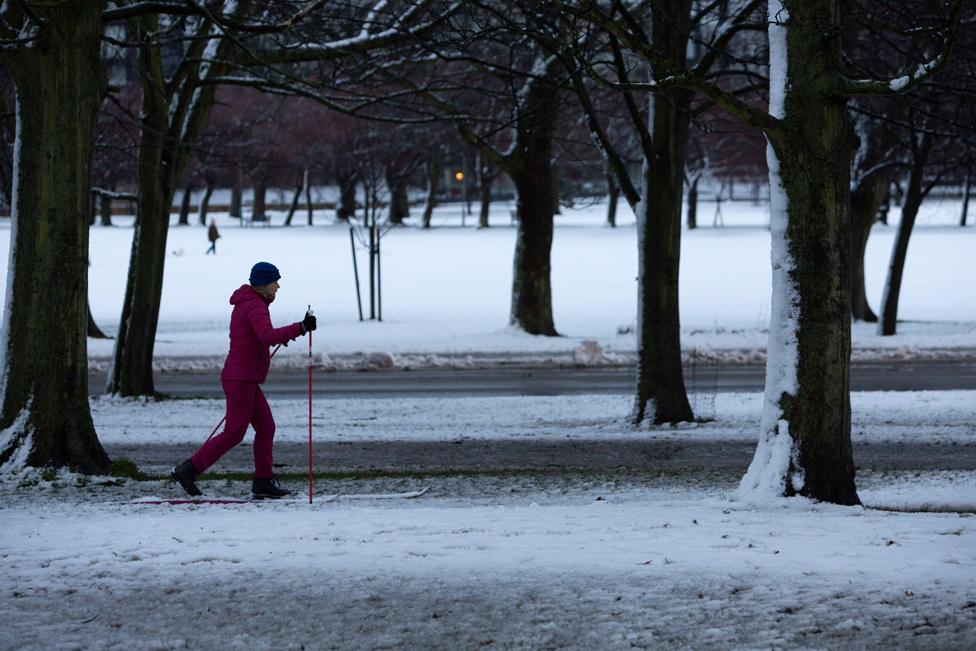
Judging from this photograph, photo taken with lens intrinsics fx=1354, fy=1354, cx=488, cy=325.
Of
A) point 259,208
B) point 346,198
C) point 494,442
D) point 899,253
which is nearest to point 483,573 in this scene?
point 494,442

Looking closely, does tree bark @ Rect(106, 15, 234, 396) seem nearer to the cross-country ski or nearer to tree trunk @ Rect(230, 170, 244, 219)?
the cross-country ski

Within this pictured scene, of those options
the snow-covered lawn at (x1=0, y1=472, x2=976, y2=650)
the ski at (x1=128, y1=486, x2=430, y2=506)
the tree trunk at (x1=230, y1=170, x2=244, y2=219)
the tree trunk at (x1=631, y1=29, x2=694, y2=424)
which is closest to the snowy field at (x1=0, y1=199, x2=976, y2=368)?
the tree trunk at (x1=230, y1=170, x2=244, y2=219)

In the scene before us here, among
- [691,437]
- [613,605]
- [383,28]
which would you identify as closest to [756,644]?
[613,605]

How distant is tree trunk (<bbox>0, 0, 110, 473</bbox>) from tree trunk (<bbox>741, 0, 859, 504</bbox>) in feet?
17.0

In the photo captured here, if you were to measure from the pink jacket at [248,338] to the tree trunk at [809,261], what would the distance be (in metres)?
3.30

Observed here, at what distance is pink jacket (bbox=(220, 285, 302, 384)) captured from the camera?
9.09 metres

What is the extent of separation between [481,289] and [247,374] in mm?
34741

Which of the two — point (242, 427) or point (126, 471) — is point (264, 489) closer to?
point (242, 427)

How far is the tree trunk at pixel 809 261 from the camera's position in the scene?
27.7 ft

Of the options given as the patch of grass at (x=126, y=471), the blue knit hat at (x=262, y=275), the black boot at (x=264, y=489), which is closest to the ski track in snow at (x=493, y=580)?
the black boot at (x=264, y=489)

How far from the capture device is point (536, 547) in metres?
7.10

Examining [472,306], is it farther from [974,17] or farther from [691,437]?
[691,437]

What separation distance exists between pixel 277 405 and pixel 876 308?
2595 cm

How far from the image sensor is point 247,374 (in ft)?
30.2
